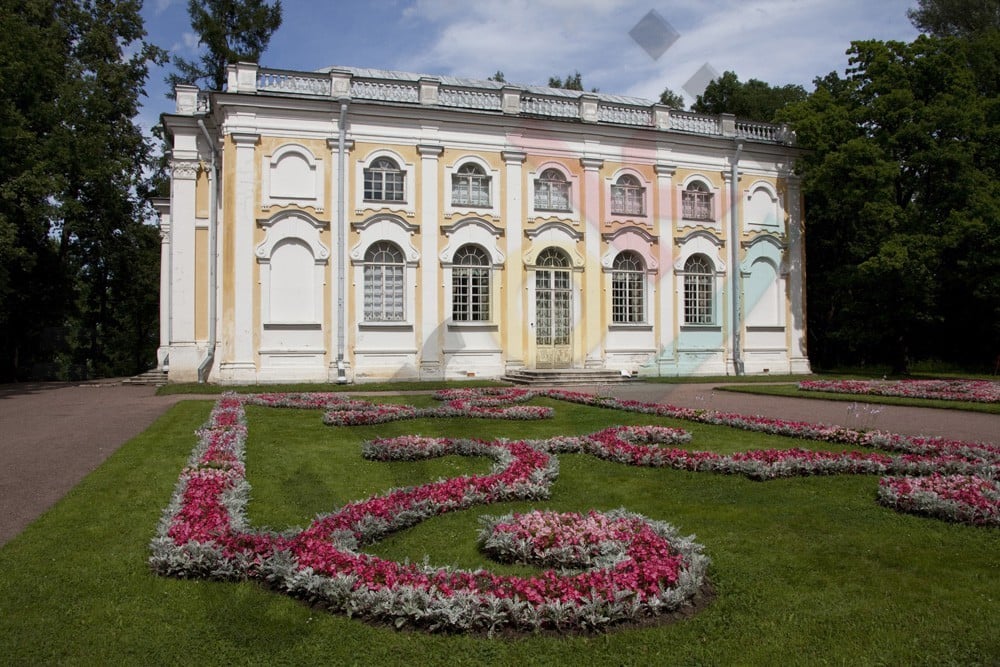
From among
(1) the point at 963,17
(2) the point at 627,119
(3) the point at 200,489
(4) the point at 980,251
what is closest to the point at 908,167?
(4) the point at 980,251

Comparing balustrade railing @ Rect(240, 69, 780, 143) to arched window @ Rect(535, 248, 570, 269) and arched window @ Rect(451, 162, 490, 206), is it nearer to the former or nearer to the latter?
arched window @ Rect(451, 162, 490, 206)

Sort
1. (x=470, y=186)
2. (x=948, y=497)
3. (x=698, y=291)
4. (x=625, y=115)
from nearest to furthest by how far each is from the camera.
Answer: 1. (x=948, y=497)
2. (x=470, y=186)
3. (x=625, y=115)
4. (x=698, y=291)

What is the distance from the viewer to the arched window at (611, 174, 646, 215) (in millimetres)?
26125

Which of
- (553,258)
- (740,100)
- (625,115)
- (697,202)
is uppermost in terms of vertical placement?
(740,100)

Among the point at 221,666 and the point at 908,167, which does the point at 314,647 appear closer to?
the point at 221,666

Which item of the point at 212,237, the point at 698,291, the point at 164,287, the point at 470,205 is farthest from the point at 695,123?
the point at 164,287

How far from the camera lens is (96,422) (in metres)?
13.1

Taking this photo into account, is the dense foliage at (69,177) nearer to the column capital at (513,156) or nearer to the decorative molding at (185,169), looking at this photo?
the decorative molding at (185,169)

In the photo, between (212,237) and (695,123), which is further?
(695,123)

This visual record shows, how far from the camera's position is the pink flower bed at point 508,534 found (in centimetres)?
421

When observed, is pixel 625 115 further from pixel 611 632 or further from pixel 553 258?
pixel 611 632

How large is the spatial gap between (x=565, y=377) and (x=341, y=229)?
8.55 metres

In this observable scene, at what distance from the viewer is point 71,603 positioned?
4441mm

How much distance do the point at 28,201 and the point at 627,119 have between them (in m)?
20.2
